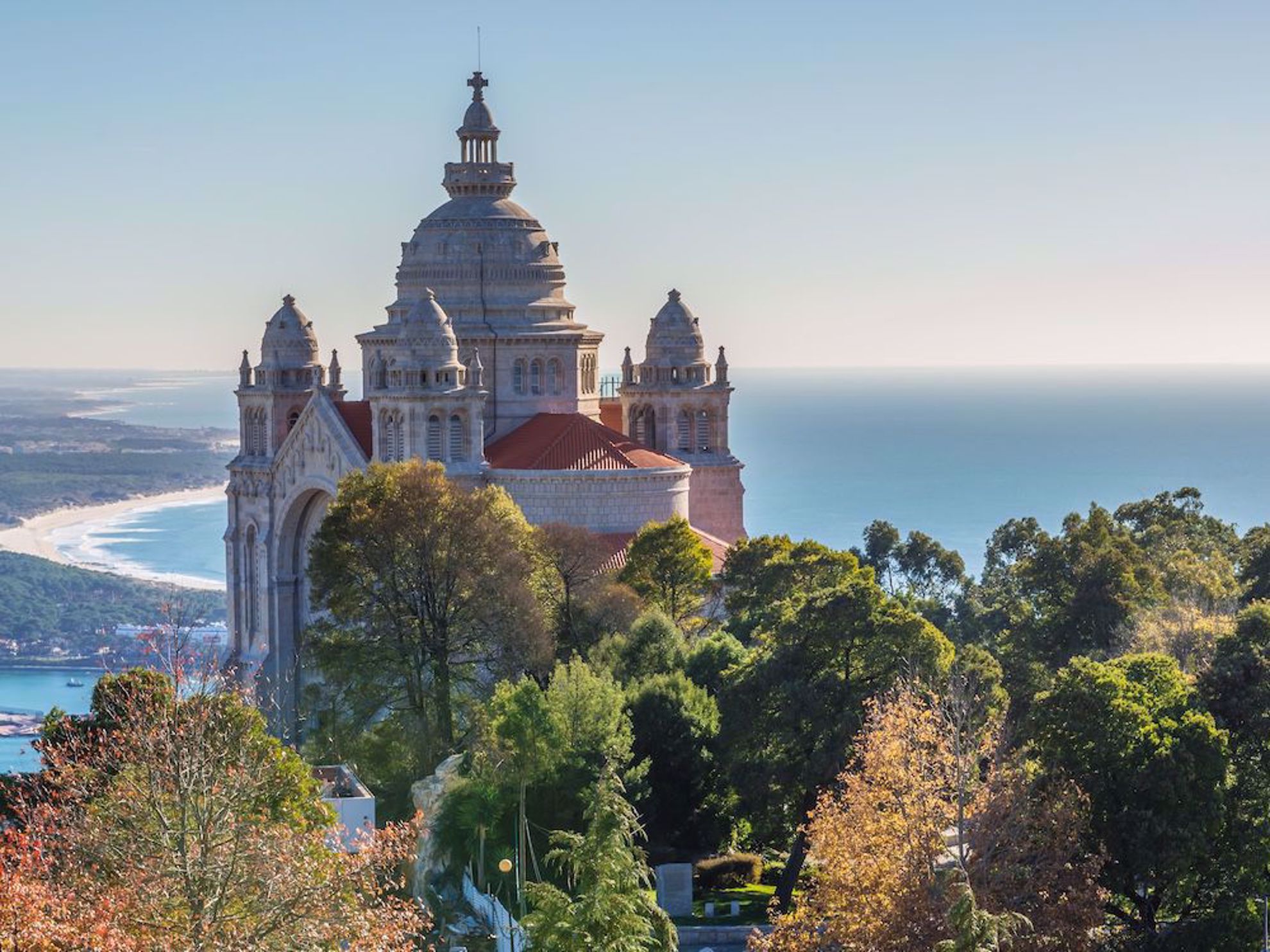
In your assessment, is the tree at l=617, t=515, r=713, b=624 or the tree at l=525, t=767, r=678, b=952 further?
the tree at l=617, t=515, r=713, b=624

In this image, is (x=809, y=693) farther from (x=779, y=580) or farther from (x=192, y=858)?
(x=192, y=858)

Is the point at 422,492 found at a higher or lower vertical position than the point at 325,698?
higher

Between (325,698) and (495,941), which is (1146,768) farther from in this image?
(325,698)

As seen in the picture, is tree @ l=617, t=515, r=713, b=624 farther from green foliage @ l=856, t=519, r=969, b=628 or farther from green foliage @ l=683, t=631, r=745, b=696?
green foliage @ l=856, t=519, r=969, b=628

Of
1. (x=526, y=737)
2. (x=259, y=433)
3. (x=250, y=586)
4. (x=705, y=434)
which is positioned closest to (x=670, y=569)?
(x=705, y=434)

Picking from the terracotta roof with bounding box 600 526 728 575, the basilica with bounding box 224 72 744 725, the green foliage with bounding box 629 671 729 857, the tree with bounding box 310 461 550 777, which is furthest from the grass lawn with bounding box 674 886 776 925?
the basilica with bounding box 224 72 744 725

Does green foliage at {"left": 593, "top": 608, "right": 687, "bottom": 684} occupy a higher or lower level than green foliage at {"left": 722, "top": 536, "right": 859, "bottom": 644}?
lower

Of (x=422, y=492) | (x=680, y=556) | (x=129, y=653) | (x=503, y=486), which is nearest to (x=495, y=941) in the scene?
(x=422, y=492)
